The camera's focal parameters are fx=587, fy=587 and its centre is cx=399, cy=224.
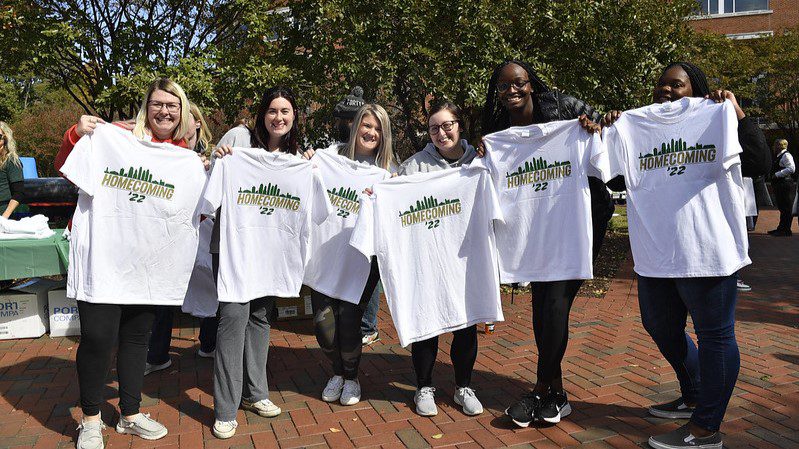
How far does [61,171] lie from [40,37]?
19.9ft

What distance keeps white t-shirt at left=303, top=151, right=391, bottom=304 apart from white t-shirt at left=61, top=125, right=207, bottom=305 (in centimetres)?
82

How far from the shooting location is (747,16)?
31.3 metres

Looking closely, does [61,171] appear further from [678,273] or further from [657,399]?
[657,399]

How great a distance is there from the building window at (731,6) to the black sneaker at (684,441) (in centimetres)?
3413

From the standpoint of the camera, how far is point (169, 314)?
481 cm

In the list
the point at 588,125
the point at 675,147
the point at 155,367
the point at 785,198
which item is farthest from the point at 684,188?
the point at 785,198

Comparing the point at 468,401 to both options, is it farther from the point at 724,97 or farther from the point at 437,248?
the point at 724,97

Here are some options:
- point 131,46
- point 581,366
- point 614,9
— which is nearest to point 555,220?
point 581,366

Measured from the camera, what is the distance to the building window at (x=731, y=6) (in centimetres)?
3144

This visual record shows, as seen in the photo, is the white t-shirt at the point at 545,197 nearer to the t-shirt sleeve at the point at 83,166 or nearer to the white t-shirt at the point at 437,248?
the white t-shirt at the point at 437,248

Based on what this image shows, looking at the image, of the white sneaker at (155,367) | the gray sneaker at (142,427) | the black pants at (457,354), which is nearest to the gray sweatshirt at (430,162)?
the black pants at (457,354)

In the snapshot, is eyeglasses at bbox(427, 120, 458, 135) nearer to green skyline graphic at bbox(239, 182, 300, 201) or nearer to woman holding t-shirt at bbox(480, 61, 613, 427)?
woman holding t-shirt at bbox(480, 61, 613, 427)

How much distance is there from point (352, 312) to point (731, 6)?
117 ft

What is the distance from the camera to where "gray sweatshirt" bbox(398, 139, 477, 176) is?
3.95 m
